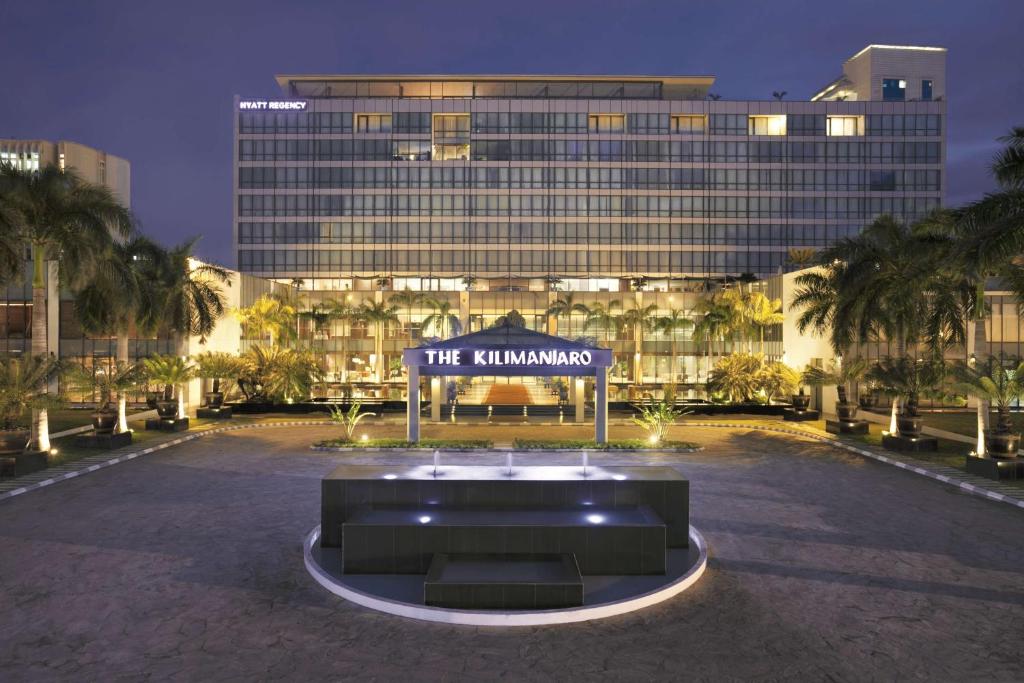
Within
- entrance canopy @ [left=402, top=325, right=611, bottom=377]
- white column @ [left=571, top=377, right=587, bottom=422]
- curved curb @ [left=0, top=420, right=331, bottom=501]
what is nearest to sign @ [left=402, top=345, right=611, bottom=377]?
entrance canopy @ [left=402, top=325, right=611, bottom=377]

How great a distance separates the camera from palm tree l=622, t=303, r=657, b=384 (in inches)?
2530

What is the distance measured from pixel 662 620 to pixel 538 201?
230 feet

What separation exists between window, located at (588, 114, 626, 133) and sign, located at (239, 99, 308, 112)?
35.6m

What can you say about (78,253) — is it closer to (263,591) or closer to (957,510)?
(263,591)

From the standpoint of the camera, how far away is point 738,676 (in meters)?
9.41

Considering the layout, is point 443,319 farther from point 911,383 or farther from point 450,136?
point 911,383

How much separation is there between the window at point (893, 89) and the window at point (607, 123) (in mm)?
Answer: 42782

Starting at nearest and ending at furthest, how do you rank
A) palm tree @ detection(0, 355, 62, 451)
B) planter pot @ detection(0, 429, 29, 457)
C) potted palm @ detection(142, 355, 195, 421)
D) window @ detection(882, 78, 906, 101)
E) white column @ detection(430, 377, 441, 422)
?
planter pot @ detection(0, 429, 29, 457), palm tree @ detection(0, 355, 62, 451), potted palm @ detection(142, 355, 195, 421), white column @ detection(430, 377, 441, 422), window @ detection(882, 78, 906, 101)

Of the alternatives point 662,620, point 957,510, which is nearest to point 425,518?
point 662,620

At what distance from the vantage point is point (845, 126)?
79.7 meters

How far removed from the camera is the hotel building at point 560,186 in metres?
77.8

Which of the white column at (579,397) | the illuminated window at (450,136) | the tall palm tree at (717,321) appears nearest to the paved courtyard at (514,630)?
the white column at (579,397)

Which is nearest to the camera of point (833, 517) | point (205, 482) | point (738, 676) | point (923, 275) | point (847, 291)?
point (738, 676)

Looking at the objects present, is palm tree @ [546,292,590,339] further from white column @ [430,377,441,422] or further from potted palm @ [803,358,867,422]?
potted palm @ [803,358,867,422]
